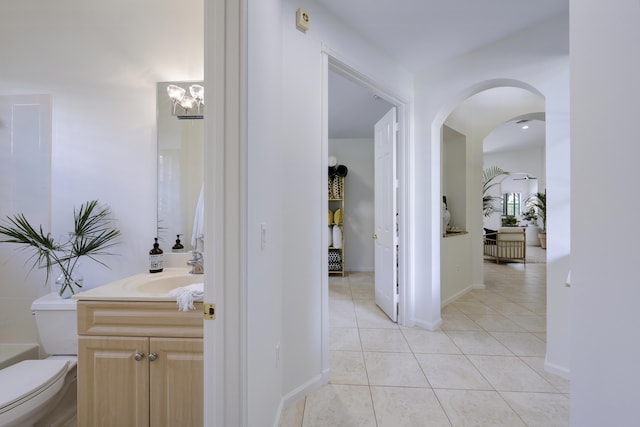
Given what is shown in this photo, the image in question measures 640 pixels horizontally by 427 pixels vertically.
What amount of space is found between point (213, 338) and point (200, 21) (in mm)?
2090

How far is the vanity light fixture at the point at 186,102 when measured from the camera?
6.24ft

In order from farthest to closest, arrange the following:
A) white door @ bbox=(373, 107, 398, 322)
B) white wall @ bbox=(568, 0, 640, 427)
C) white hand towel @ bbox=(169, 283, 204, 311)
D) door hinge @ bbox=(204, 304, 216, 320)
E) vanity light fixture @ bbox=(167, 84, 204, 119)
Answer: white door @ bbox=(373, 107, 398, 322) → vanity light fixture @ bbox=(167, 84, 204, 119) → white hand towel @ bbox=(169, 283, 204, 311) → door hinge @ bbox=(204, 304, 216, 320) → white wall @ bbox=(568, 0, 640, 427)

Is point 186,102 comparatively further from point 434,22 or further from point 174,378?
point 434,22

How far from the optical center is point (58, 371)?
1.34 metres

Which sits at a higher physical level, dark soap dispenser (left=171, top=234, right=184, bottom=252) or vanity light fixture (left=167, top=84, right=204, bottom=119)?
vanity light fixture (left=167, top=84, right=204, bottom=119)

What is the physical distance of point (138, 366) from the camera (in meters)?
1.30

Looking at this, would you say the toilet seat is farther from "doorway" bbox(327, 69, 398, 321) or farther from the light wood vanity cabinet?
"doorway" bbox(327, 69, 398, 321)

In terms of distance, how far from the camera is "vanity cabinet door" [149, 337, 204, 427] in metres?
1.29

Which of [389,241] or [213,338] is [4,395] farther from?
[389,241]

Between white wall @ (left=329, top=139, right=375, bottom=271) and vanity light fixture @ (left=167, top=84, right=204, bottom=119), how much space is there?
12.8 ft

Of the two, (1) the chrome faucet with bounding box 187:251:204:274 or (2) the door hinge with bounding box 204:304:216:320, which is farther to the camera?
(1) the chrome faucet with bounding box 187:251:204:274

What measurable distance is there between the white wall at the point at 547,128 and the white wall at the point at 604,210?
140 cm

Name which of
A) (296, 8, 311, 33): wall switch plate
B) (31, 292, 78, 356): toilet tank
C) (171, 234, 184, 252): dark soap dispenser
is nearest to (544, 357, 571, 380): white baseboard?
(171, 234, 184, 252): dark soap dispenser

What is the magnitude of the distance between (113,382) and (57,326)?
64 centimetres
